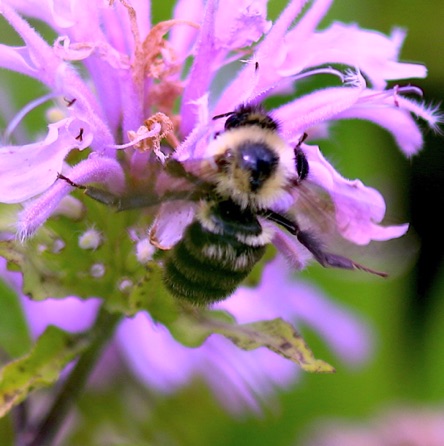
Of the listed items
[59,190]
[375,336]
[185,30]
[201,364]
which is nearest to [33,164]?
[59,190]

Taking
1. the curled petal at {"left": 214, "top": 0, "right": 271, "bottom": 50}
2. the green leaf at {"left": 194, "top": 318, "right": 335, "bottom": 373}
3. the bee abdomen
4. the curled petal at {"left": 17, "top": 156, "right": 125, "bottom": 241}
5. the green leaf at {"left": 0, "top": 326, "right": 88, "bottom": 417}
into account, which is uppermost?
the curled petal at {"left": 214, "top": 0, "right": 271, "bottom": 50}

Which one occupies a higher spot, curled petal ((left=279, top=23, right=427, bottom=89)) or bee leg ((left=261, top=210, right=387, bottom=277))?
curled petal ((left=279, top=23, right=427, bottom=89))

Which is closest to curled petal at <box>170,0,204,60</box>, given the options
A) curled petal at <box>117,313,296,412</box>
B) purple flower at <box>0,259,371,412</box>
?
purple flower at <box>0,259,371,412</box>

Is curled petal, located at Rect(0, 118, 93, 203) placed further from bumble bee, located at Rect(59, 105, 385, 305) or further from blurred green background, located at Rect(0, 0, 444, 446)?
blurred green background, located at Rect(0, 0, 444, 446)

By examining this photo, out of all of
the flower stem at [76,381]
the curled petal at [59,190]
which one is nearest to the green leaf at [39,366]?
the flower stem at [76,381]

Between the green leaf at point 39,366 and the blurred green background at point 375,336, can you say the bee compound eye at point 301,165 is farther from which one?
the blurred green background at point 375,336

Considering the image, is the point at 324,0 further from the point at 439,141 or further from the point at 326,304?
the point at 439,141
